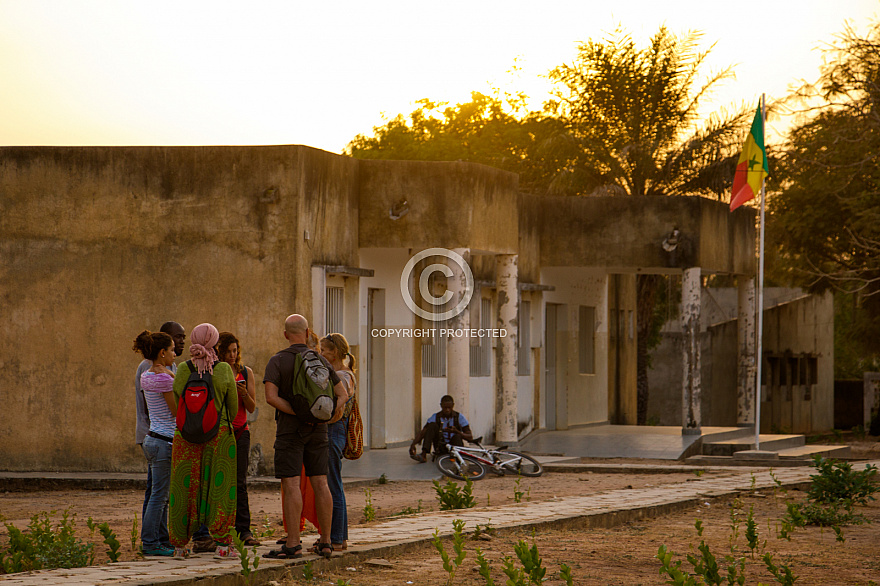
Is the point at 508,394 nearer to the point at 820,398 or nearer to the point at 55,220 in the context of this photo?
the point at 55,220

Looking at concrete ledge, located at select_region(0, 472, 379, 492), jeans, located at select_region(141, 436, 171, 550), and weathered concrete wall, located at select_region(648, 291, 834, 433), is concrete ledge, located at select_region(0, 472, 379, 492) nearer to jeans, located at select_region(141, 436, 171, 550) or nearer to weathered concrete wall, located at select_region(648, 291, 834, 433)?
jeans, located at select_region(141, 436, 171, 550)

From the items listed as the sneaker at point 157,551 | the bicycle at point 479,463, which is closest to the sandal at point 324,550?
the sneaker at point 157,551

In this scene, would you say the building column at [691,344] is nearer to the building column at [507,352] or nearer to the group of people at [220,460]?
the building column at [507,352]

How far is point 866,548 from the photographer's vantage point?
8938 mm

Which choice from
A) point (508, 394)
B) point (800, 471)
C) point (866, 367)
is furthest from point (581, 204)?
point (866, 367)

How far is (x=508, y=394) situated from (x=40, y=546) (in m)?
11.7

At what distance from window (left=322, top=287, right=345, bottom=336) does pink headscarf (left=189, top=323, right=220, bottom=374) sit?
27.3 ft

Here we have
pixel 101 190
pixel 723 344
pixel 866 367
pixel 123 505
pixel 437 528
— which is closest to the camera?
pixel 437 528

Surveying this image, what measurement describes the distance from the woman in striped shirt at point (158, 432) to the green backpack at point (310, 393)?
102cm

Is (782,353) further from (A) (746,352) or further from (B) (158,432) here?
(B) (158,432)

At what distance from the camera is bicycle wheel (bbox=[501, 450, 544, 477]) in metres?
14.9

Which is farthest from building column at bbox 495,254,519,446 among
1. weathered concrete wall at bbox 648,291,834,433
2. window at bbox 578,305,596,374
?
weathered concrete wall at bbox 648,291,834,433

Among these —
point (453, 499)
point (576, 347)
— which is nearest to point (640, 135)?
point (576, 347)

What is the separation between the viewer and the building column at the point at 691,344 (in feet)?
66.5
